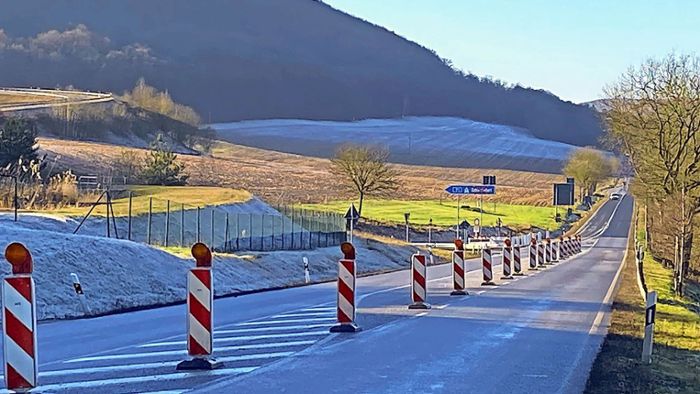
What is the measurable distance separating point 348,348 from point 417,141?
13938cm

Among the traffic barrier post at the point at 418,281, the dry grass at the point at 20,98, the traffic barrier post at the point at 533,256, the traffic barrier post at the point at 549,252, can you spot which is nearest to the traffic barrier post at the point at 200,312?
the traffic barrier post at the point at 418,281

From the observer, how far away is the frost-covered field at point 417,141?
136750mm

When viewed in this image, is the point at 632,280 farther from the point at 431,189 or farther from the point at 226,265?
the point at 431,189

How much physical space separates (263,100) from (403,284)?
147044 mm

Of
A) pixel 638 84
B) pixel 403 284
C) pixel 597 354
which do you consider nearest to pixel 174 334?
pixel 597 354

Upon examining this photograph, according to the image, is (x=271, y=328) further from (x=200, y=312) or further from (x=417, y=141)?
(x=417, y=141)

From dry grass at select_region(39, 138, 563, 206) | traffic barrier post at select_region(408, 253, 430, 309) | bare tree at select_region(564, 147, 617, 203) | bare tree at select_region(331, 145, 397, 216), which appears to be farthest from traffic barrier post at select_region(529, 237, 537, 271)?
bare tree at select_region(564, 147, 617, 203)

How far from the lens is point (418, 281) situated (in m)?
20.8

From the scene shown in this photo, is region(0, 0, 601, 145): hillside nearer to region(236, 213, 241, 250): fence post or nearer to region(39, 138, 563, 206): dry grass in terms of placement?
region(39, 138, 563, 206): dry grass

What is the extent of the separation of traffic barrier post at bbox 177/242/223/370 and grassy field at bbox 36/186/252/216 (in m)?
27.2

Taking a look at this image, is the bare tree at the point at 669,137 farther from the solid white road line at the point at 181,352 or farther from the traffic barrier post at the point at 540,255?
the solid white road line at the point at 181,352

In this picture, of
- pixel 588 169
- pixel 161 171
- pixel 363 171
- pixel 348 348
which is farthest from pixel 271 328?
pixel 588 169

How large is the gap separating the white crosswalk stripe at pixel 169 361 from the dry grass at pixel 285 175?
47.9m

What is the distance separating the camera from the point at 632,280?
36.1 meters
